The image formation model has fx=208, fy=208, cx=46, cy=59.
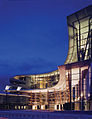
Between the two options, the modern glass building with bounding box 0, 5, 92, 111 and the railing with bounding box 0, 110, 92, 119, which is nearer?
the railing with bounding box 0, 110, 92, 119

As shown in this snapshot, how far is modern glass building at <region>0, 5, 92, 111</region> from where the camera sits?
45.7m

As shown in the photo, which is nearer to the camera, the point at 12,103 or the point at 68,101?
the point at 68,101

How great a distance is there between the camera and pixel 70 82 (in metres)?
48.9

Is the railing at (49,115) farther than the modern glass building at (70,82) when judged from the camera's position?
No

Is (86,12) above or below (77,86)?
above

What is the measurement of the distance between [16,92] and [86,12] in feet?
112

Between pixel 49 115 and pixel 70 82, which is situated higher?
pixel 70 82

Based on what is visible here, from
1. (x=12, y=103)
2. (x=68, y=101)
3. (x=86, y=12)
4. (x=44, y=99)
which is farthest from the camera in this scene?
(x=44, y=99)

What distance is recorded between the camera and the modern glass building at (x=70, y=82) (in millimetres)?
45656

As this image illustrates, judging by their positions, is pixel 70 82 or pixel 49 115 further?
pixel 70 82

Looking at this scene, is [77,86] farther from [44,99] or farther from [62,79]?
[44,99]

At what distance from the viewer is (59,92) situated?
58.3 meters

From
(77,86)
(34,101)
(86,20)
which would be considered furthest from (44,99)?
(86,20)

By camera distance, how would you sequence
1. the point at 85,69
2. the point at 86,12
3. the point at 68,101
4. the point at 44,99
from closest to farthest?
the point at 85,69, the point at 68,101, the point at 86,12, the point at 44,99
